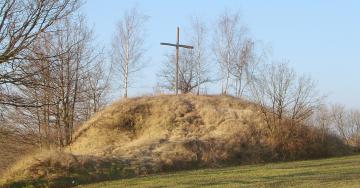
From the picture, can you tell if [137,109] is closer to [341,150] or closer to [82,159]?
[82,159]

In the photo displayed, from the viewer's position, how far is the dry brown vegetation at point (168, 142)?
19.7m

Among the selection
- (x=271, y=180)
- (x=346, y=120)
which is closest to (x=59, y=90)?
(x=271, y=180)

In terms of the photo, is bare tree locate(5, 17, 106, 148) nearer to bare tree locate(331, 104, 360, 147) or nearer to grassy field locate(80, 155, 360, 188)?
grassy field locate(80, 155, 360, 188)

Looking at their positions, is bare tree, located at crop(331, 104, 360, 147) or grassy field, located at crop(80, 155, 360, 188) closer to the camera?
grassy field, located at crop(80, 155, 360, 188)

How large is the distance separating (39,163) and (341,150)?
17559 millimetres

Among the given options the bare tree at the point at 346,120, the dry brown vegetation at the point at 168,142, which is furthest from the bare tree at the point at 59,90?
the bare tree at the point at 346,120

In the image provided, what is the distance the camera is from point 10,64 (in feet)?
41.2

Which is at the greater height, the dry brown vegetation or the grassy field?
the dry brown vegetation

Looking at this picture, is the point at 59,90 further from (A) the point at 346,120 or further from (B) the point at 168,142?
(A) the point at 346,120

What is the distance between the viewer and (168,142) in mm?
24781

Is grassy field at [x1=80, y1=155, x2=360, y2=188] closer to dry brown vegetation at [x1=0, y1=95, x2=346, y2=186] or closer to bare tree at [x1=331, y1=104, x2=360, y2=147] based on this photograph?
dry brown vegetation at [x1=0, y1=95, x2=346, y2=186]

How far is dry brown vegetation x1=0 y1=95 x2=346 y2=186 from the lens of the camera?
19.7 metres

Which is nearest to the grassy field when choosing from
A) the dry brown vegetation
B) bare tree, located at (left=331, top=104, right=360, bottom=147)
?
the dry brown vegetation

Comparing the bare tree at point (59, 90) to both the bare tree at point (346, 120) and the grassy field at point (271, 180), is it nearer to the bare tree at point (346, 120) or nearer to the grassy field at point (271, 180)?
the grassy field at point (271, 180)
